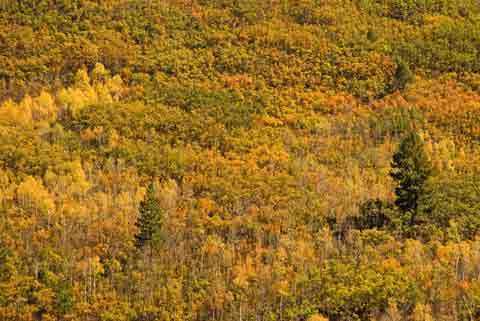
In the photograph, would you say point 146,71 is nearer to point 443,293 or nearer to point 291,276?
point 291,276

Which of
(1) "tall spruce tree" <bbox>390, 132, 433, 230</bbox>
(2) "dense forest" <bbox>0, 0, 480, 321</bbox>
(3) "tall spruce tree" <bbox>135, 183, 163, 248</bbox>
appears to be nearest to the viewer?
(2) "dense forest" <bbox>0, 0, 480, 321</bbox>

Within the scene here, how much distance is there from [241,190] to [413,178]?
28.3m

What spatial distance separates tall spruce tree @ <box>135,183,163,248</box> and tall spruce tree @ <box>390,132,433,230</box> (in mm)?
29478

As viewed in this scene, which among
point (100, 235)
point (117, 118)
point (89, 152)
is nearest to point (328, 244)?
point (100, 235)

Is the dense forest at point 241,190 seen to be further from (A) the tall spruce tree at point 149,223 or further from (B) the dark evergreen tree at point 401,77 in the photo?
Result: (B) the dark evergreen tree at point 401,77

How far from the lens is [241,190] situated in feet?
460

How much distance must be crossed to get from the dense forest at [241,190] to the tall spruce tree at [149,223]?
0.21 m

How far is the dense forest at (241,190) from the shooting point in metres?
111

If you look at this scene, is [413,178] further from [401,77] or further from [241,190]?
[401,77]

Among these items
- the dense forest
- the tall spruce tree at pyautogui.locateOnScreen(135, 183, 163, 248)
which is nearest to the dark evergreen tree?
the dense forest

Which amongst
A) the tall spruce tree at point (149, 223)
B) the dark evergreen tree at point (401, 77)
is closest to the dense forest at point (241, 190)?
the tall spruce tree at point (149, 223)

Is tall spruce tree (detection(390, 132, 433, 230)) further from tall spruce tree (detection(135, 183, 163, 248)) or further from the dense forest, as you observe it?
tall spruce tree (detection(135, 183, 163, 248))

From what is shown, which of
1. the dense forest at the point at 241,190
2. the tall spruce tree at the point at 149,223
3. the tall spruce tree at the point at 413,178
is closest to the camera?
the dense forest at the point at 241,190

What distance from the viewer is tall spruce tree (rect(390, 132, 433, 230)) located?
398 ft
